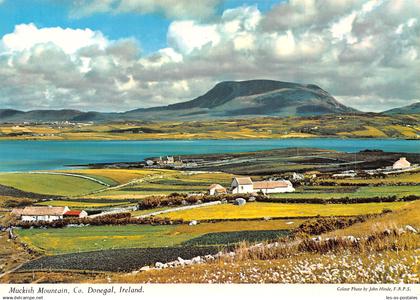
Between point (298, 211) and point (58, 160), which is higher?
point (58, 160)

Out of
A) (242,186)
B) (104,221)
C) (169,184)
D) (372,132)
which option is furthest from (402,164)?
(104,221)

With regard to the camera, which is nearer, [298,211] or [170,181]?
[298,211]
